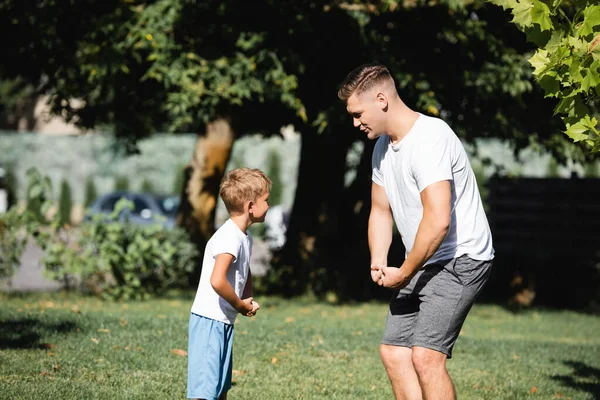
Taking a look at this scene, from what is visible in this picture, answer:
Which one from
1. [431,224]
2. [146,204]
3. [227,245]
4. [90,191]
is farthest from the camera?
[90,191]

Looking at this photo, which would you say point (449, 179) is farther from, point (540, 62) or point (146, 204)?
point (146, 204)

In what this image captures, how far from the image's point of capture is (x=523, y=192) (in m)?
15.2

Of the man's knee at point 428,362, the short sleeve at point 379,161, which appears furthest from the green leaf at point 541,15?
the man's knee at point 428,362

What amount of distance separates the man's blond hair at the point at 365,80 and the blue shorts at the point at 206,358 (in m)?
1.41

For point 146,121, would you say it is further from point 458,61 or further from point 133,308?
point 458,61

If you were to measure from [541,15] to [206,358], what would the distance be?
2.51m

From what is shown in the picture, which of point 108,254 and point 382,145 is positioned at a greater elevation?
point 382,145

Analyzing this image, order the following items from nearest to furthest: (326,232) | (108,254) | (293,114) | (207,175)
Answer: (108,254)
(293,114)
(326,232)
(207,175)

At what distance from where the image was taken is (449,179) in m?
4.02

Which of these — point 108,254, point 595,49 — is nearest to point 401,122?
point 595,49

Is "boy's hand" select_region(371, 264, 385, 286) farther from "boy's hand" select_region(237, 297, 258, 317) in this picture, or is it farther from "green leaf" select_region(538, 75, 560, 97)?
"green leaf" select_region(538, 75, 560, 97)

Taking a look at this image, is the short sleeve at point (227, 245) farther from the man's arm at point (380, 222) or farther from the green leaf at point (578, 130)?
the green leaf at point (578, 130)

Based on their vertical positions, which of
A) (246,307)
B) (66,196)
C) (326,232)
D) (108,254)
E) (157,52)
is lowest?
(66,196)

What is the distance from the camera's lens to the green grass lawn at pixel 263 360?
19.3 feet
